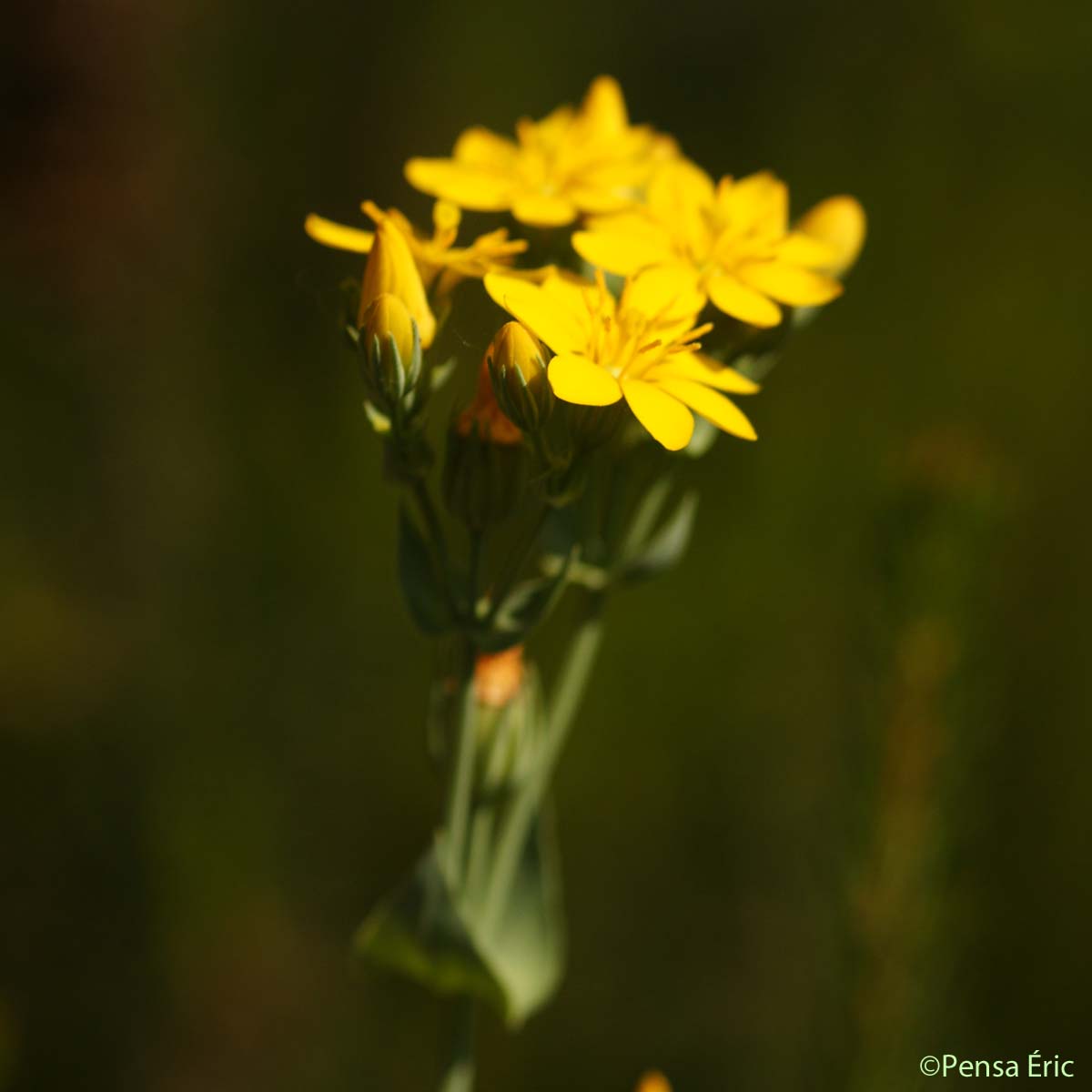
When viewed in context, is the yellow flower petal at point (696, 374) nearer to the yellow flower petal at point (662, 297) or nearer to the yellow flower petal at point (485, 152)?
the yellow flower petal at point (662, 297)

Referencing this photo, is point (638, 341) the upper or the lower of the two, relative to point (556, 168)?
lower

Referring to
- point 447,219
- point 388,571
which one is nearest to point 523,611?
point 447,219

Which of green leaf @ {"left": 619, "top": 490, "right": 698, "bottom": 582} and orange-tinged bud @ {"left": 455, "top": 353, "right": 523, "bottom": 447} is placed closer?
orange-tinged bud @ {"left": 455, "top": 353, "right": 523, "bottom": 447}

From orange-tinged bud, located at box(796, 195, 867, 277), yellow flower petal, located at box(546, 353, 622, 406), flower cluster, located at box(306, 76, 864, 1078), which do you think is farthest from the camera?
orange-tinged bud, located at box(796, 195, 867, 277)

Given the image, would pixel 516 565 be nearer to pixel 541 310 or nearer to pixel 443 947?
pixel 541 310

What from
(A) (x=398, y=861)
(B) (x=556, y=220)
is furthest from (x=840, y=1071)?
(A) (x=398, y=861)

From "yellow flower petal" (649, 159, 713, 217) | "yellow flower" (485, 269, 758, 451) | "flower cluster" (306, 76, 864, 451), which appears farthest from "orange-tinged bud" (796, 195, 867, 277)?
"yellow flower" (485, 269, 758, 451)

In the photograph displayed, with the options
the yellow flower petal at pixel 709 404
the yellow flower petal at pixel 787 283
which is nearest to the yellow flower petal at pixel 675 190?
the yellow flower petal at pixel 787 283

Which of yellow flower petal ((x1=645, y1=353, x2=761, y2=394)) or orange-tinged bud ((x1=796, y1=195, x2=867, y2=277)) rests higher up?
orange-tinged bud ((x1=796, y1=195, x2=867, y2=277))

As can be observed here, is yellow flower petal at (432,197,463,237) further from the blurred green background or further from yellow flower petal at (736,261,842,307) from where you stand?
the blurred green background
